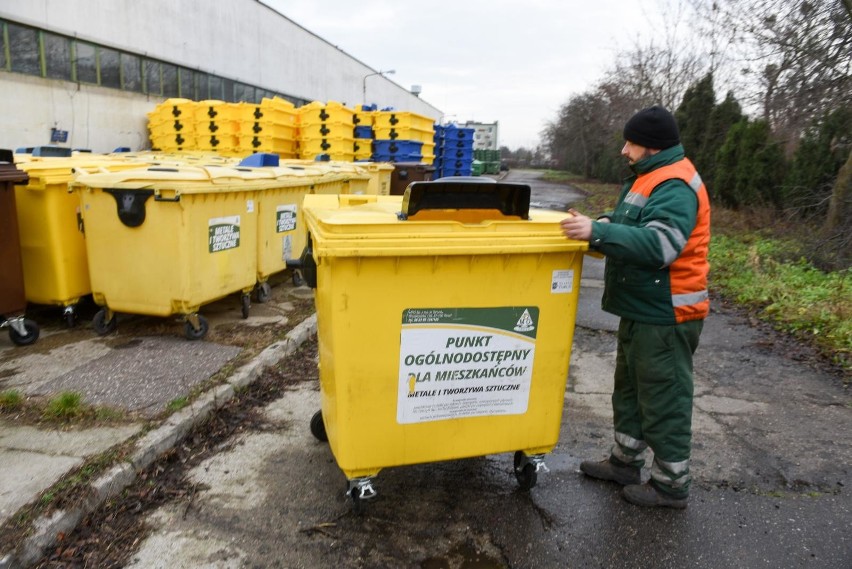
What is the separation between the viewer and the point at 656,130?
2.68 metres

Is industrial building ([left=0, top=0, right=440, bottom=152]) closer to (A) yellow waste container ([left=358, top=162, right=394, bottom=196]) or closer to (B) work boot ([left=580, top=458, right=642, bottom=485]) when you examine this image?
(A) yellow waste container ([left=358, top=162, right=394, bottom=196])

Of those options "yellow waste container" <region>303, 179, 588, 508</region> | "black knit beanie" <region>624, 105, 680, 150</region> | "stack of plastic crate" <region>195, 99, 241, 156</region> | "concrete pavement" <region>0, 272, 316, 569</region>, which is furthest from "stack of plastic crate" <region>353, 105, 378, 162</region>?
"black knit beanie" <region>624, 105, 680, 150</region>

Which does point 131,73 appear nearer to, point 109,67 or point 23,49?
point 109,67

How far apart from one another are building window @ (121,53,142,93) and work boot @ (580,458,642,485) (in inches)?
568

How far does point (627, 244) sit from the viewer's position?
2.45 metres

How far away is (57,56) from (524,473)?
1297 cm

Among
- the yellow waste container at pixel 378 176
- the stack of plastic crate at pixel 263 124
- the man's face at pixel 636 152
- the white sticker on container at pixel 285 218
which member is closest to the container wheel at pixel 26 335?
the white sticker on container at pixel 285 218

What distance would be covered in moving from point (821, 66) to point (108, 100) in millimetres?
13855

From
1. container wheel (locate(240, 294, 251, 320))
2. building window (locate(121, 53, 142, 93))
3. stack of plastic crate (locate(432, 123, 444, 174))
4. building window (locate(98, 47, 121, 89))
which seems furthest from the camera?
stack of plastic crate (locate(432, 123, 444, 174))

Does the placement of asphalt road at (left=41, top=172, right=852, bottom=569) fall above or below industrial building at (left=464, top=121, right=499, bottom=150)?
below

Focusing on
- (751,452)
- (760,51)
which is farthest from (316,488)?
(760,51)

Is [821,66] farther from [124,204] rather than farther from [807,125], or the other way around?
[124,204]

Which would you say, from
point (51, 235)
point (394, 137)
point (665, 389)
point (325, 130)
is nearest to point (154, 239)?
point (51, 235)

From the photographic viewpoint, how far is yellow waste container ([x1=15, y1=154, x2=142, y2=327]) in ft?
15.4
